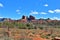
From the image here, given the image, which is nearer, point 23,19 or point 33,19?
point 23,19

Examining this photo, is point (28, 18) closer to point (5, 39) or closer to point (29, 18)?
point (29, 18)

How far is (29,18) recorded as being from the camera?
513ft

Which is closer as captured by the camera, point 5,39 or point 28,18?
point 5,39

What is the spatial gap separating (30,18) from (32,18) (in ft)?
5.27

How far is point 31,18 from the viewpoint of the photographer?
155 metres

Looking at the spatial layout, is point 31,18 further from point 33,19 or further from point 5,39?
point 5,39

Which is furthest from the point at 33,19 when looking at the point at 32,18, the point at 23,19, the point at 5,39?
the point at 5,39

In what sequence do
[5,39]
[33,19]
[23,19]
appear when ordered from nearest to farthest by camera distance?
[5,39]
[23,19]
[33,19]

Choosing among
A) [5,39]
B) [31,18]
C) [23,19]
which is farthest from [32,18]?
[5,39]

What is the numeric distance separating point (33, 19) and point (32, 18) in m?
1.11

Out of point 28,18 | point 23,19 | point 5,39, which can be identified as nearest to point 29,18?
point 28,18

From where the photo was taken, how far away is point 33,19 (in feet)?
507

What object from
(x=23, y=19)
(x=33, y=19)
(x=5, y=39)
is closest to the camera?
(x=5, y=39)

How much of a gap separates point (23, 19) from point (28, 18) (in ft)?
56.9
